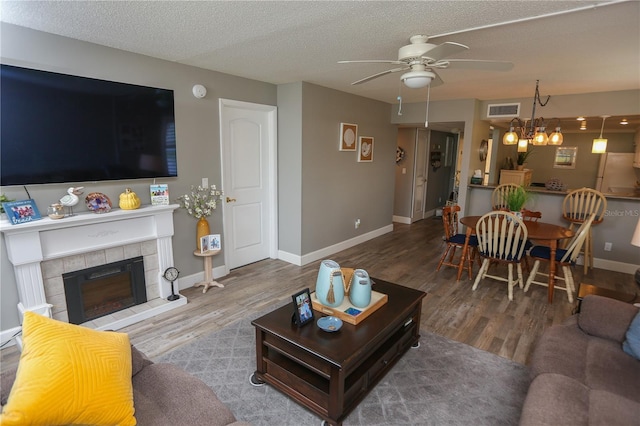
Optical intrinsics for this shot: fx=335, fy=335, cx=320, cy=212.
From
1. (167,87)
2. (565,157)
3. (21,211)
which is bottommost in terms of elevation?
(21,211)

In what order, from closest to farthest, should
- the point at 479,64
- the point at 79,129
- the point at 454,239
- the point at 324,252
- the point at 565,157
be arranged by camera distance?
1. the point at 479,64
2. the point at 79,129
3. the point at 454,239
4. the point at 324,252
5. the point at 565,157

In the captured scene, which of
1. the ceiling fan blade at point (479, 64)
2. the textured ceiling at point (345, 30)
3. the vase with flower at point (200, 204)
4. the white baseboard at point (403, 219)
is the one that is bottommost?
the white baseboard at point (403, 219)

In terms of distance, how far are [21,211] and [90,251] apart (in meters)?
0.57

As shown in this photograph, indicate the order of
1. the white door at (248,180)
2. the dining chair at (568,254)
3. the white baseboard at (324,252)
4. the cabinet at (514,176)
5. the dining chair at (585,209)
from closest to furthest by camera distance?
1. the dining chair at (568,254)
2. the white door at (248,180)
3. the dining chair at (585,209)
4. the white baseboard at (324,252)
5. the cabinet at (514,176)

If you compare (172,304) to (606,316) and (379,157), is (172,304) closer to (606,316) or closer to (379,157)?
(606,316)

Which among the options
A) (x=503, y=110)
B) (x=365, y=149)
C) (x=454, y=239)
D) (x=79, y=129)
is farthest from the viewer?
(x=365, y=149)

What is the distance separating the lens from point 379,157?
582 cm

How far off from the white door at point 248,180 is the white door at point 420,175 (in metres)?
3.70

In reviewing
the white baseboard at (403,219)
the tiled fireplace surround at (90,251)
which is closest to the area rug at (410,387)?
the tiled fireplace surround at (90,251)

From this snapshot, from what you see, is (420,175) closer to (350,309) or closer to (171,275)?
(171,275)

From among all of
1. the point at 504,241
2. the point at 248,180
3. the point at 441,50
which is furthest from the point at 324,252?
the point at 441,50

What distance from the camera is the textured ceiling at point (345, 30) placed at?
2.00 m

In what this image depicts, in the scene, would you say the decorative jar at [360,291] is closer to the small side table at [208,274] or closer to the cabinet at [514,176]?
the small side table at [208,274]

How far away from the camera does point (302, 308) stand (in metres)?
2.10
